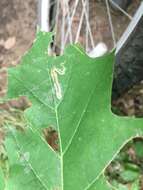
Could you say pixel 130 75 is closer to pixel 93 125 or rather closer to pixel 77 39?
pixel 77 39

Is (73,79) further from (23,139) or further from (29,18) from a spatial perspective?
(29,18)

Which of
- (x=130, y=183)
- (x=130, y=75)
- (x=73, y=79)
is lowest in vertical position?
(x=130, y=183)

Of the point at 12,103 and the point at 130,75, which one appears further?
the point at 12,103

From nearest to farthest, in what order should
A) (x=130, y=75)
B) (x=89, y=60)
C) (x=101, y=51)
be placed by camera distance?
(x=89, y=60) < (x=130, y=75) < (x=101, y=51)

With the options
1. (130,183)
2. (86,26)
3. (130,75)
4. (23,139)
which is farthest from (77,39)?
(23,139)

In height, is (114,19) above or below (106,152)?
below

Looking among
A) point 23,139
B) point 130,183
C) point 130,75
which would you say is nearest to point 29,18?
point 130,75

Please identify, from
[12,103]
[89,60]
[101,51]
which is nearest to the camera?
[89,60]
